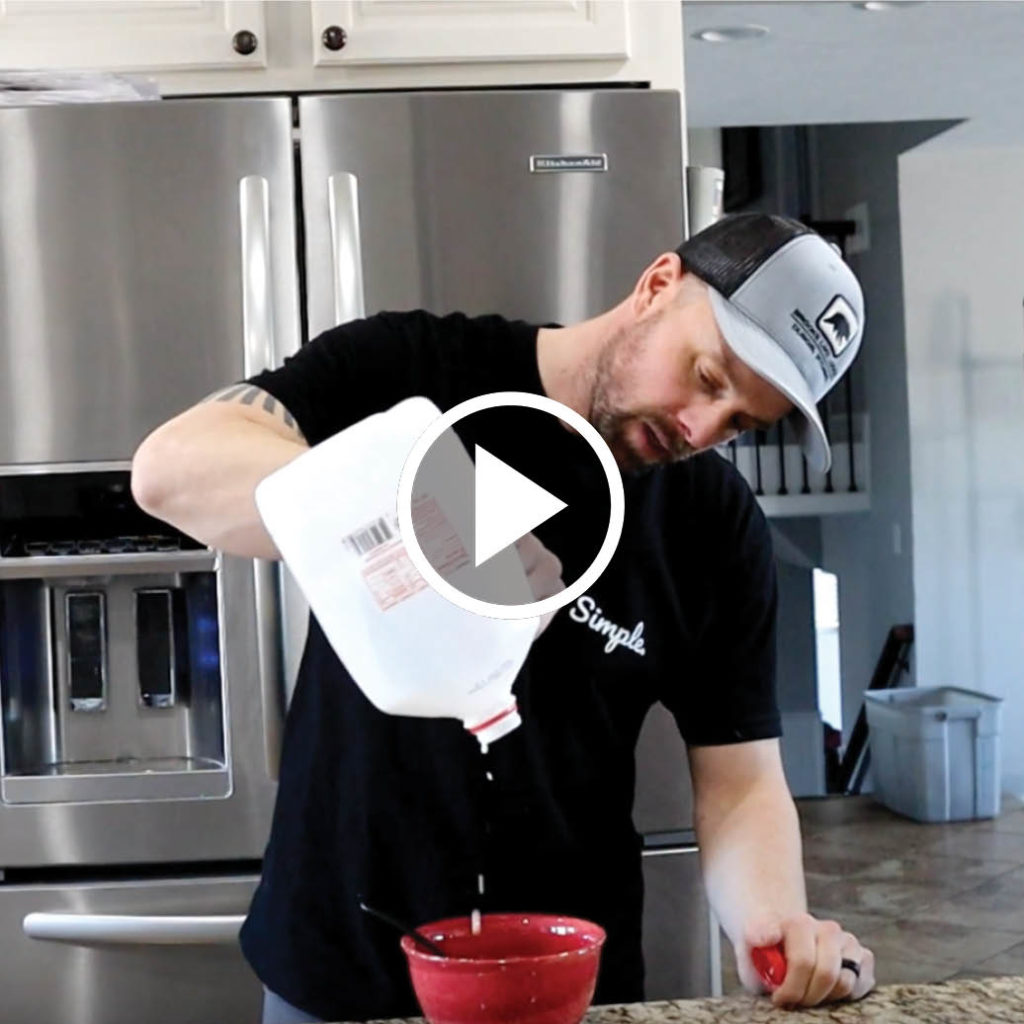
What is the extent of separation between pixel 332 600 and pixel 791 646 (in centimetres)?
677

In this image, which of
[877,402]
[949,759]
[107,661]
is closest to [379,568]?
[107,661]

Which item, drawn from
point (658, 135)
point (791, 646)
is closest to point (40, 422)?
point (658, 135)

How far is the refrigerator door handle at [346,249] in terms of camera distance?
1.87m

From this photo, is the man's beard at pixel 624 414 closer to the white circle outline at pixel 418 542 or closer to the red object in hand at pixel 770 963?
the red object in hand at pixel 770 963

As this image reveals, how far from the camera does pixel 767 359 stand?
1083mm

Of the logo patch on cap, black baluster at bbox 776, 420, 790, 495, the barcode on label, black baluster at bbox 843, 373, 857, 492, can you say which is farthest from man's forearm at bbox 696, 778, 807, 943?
black baluster at bbox 776, 420, 790, 495

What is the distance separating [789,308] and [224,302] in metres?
0.98

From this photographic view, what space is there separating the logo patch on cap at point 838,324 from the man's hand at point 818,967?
1.38ft

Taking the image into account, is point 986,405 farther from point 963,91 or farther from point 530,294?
point 530,294

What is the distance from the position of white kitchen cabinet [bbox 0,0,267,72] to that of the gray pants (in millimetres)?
1195

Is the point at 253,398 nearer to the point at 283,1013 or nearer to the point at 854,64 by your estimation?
the point at 283,1013

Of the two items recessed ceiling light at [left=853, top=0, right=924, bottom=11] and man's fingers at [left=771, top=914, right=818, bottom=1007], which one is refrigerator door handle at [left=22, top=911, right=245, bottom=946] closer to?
man's fingers at [left=771, top=914, right=818, bottom=1007]

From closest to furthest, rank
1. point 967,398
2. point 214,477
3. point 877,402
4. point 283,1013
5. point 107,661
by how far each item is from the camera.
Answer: point 214,477, point 283,1013, point 107,661, point 967,398, point 877,402

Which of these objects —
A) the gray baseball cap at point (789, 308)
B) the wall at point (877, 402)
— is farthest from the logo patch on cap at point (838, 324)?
the wall at point (877, 402)
